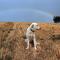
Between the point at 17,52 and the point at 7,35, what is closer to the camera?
the point at 17,52

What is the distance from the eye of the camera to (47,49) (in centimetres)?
530

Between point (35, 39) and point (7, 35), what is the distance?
730 millimetres

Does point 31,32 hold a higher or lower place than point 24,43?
higher

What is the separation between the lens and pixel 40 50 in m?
5.21

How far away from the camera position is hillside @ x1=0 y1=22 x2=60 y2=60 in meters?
5.07

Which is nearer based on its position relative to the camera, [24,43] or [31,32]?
[31,32]

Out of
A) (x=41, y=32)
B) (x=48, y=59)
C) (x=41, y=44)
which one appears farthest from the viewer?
(x=41, y=32)

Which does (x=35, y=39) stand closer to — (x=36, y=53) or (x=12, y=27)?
(x=36, y=53)

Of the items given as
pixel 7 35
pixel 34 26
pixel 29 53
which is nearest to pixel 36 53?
pixel 29 53

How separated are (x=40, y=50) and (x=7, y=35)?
2.94 ft

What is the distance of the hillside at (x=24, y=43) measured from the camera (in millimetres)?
5073

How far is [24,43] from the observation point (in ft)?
17.8

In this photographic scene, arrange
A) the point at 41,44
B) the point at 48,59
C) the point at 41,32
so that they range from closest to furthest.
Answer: the point at 48,59 < the point at 41,44 < the point at 41,32

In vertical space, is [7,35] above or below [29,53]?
above
